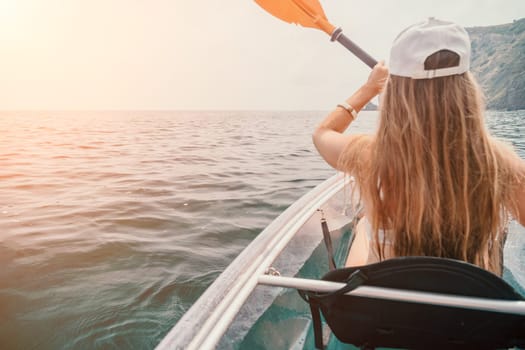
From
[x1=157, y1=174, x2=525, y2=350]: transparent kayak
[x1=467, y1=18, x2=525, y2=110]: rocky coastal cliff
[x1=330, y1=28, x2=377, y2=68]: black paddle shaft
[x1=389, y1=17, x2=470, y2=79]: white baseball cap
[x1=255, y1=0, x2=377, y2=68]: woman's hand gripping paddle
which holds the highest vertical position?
[x1=467, y1=18, x2=525, y2=110]: rocky coastal cliff

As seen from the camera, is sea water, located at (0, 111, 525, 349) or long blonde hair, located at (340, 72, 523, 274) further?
sea water, located at (0, 111, 525, 349)

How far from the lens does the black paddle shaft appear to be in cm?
224

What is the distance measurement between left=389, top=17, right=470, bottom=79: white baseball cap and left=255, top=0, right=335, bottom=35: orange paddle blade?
179 cm

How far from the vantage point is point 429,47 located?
1.12 metres

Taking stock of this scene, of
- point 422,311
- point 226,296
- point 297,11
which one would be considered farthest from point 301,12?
point 422,311

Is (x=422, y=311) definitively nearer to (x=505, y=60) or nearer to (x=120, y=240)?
(x=120, y=240)

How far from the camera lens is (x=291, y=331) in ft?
6.42

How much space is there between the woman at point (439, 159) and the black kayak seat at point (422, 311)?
0.22 meters

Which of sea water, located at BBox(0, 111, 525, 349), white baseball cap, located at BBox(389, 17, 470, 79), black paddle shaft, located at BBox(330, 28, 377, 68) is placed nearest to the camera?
white baseball cap, located at BBox(389, 17, 470, 79)

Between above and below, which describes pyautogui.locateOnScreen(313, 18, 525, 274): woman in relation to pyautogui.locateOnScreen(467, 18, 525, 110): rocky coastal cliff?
below

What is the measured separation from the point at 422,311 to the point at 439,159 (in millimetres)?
498

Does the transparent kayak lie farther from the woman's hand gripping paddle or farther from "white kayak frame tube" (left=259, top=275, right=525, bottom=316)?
the woman's hand gripping paddle

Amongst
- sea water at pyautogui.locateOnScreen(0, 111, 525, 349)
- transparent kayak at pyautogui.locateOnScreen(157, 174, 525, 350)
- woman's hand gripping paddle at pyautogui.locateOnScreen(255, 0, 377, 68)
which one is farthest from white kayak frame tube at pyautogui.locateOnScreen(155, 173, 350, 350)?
woman's hand gripping paddle at pyautogui.locateOnScreen(255, 0, 377, 68)

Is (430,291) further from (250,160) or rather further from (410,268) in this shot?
(250,160)
